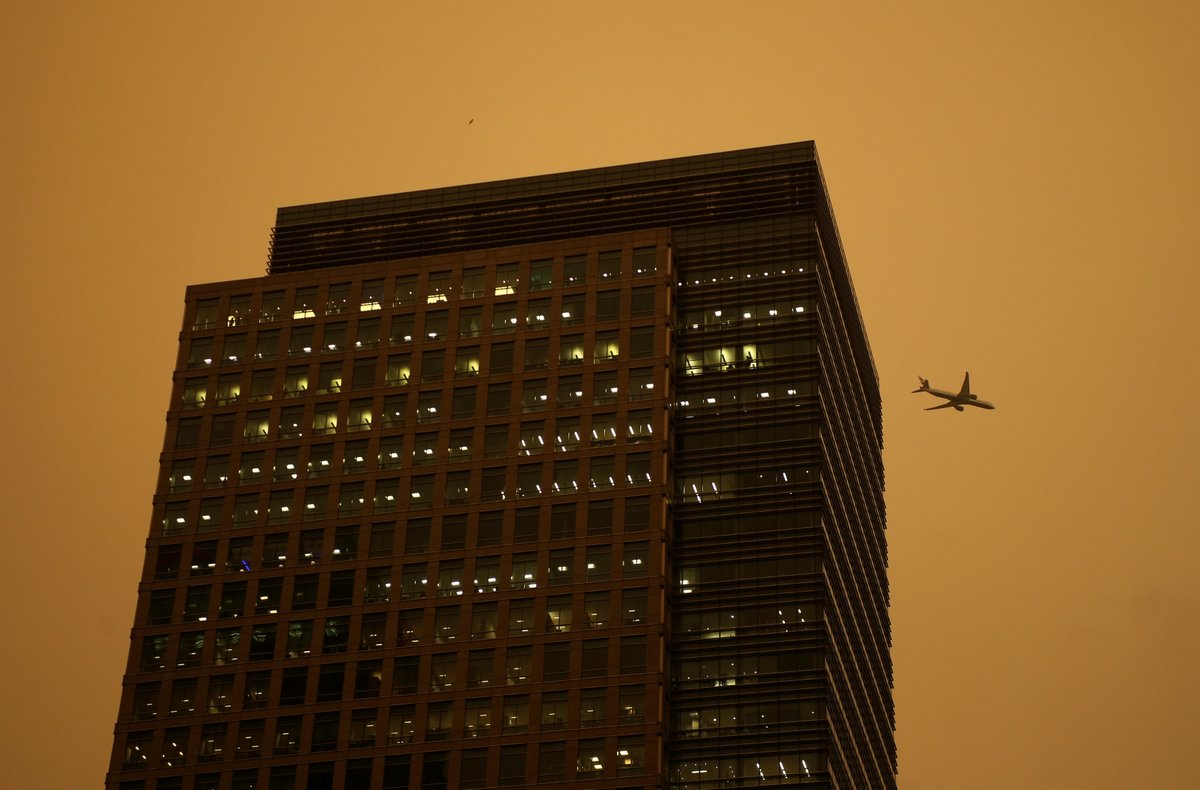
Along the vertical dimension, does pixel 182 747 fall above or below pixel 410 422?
below

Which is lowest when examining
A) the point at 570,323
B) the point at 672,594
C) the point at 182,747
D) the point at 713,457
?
the point at 182,747

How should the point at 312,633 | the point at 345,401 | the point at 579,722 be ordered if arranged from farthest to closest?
the point at 345,401
the point at 312,633
the point at 579,722

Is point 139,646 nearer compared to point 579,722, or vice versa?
point 579,722

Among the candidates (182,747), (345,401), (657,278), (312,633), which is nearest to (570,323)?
(657,278)

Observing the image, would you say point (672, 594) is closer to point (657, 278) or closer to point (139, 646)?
point (657, 278)

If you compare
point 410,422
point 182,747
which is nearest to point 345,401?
point 410,422

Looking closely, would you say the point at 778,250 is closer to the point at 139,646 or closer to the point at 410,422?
the point at 410,422

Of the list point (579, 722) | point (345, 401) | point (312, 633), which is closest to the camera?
point (579, 722)
